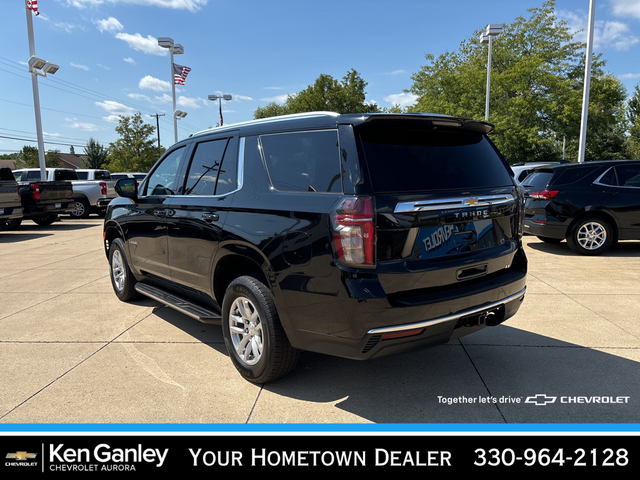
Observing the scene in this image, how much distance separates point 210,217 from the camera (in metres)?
3.63

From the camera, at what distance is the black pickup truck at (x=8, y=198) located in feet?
40.7

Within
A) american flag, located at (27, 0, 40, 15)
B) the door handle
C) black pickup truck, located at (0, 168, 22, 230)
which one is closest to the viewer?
the door handle

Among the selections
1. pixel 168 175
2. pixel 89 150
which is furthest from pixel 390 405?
pixel 89 150

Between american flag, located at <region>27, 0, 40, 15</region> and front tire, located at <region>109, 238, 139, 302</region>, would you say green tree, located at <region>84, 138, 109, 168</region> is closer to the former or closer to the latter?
american flag, located at <region>27, 0, 40, 15</region>

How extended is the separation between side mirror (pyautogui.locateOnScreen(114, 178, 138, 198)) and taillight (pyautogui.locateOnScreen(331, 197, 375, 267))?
320 centimetres

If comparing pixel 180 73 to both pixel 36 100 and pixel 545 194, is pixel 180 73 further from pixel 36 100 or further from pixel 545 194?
pixel 545 194

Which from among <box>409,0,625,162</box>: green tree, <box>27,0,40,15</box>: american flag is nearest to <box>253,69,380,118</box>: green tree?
<box>409,0,625,162</box>: green tree

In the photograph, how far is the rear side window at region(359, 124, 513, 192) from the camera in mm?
2777

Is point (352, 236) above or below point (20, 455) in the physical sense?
above

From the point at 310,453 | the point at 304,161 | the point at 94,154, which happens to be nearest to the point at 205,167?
the point at 304,161

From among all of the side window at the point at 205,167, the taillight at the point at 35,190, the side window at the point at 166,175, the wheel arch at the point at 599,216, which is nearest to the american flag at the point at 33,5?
the taillight at the point at 35,190

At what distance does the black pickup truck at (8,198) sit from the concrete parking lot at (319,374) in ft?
27.9

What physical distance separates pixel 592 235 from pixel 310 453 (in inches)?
299

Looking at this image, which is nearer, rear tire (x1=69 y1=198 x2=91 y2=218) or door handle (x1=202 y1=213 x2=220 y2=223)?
door handle (x1=202 y1=213 x2=220 y2=223)
